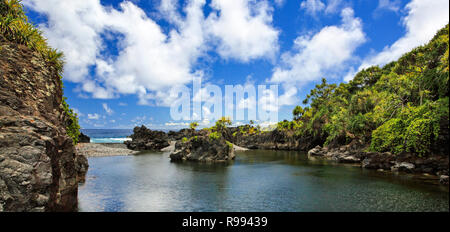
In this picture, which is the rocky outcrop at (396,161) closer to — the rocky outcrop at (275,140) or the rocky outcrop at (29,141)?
the rocky outcrop at (275,140)

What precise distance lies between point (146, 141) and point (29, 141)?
80520 millimetres

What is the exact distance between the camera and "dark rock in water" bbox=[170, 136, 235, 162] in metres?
50.8

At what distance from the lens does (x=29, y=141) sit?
7906 millimetres

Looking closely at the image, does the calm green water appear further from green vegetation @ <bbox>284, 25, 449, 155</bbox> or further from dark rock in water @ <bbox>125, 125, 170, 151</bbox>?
dark rock in water @ <bbox>125, 125, 170, 151</bbox>

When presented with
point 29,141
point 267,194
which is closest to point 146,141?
point 267,194

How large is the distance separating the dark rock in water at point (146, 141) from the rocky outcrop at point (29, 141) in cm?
7354

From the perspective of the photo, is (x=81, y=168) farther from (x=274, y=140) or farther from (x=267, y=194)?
(x=274, y=140)
